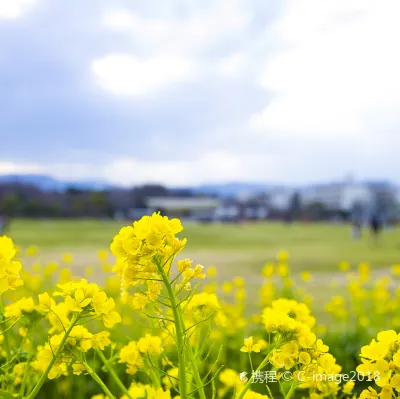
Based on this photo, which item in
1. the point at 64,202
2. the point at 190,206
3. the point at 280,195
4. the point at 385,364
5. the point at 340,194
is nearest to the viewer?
the point at 385,364

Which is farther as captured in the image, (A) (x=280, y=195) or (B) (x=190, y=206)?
(A) (x=280, y=195)

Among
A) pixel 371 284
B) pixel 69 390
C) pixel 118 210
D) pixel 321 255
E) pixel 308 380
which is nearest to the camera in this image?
pixel 308 380

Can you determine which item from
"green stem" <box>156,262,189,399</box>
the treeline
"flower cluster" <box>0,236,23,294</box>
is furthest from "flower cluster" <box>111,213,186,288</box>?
the treeline

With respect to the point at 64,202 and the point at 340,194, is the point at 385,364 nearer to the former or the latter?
the point at 64,202

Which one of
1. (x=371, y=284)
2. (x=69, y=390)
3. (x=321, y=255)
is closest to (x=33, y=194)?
(x=321, y=255)

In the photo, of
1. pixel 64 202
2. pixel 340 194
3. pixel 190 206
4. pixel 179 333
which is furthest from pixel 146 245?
pixel 340 194

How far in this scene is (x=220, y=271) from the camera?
9641mm

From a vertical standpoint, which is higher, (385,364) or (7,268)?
(7,268)

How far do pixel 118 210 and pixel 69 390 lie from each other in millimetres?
40072

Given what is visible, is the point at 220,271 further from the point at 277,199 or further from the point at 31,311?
the point at 277,199

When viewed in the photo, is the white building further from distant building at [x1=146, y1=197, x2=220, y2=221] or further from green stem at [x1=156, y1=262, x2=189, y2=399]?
green stem at [x1=156, y1=262, x2=189, y2=399]

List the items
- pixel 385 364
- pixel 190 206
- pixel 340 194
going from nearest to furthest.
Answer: pixel 385 364 → pixel 190 206 → pixel 340 194

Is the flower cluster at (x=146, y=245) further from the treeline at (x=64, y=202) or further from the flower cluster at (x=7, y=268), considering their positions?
the treeline at (x=64, y=202)

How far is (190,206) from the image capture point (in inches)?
2088
